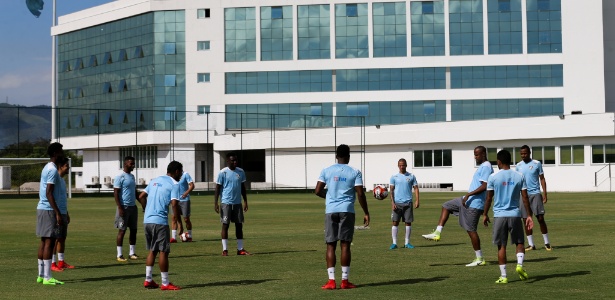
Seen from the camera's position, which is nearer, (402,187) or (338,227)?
(338,227)

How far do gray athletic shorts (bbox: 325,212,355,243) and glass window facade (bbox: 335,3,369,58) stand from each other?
8762 centimetres

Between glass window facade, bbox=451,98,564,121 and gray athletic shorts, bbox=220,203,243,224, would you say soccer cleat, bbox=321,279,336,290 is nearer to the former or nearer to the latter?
gray athletic shorts, bbox=220,203,243,224

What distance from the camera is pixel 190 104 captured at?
10788 centimetres

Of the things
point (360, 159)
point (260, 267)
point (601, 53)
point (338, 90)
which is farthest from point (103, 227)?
point (601, 53)

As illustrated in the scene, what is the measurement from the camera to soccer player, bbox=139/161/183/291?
16484mm

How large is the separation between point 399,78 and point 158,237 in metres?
88.0

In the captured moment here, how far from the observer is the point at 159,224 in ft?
54.3

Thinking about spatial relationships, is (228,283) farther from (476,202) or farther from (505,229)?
(476,202)

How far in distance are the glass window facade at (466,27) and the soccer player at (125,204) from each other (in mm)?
Result: 83025

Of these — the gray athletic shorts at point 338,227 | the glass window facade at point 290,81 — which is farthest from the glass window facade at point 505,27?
the gray athletic shorts at point 338,227

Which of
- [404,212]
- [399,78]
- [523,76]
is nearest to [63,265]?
[404,212]

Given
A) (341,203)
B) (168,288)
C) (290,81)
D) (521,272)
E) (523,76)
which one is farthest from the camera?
(290,81)

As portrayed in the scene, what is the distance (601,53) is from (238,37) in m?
36.1

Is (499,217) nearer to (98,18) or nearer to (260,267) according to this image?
(260,267)
